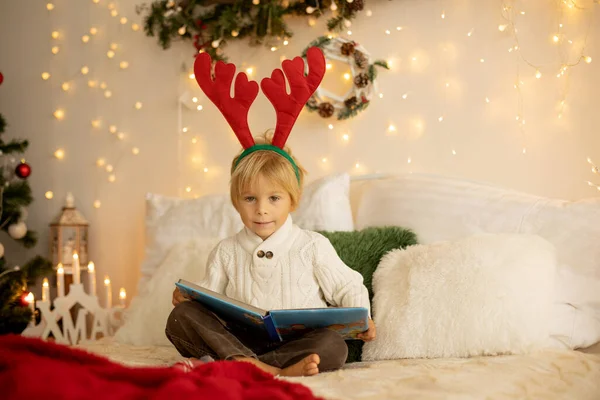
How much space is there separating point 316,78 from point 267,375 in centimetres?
84

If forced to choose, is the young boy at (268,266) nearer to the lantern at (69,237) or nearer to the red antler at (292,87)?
the red antler at (292,87)

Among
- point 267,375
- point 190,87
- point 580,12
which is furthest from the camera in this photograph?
point 190,87

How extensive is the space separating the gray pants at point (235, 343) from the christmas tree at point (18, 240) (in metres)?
1.16

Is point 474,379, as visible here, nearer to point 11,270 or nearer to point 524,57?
point 524,57

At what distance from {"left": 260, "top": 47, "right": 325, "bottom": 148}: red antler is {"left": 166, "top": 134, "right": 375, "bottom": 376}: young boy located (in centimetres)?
9

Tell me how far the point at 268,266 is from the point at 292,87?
0.45 meters

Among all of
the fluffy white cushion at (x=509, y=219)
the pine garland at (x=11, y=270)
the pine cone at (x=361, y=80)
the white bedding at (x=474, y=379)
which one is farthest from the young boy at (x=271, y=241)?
the pine garland at (x=11, y=270)

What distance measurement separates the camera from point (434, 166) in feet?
7.18

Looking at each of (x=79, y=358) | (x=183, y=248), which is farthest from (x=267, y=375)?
(x=183, y=248)

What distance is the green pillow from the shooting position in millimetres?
1737

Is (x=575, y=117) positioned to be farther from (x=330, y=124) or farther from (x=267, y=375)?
(x=267, y=375)

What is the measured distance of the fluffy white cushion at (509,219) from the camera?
5.14ft

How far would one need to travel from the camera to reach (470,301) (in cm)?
149

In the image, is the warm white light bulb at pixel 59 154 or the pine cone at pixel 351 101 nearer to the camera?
the pine cone at pixel 351 101
